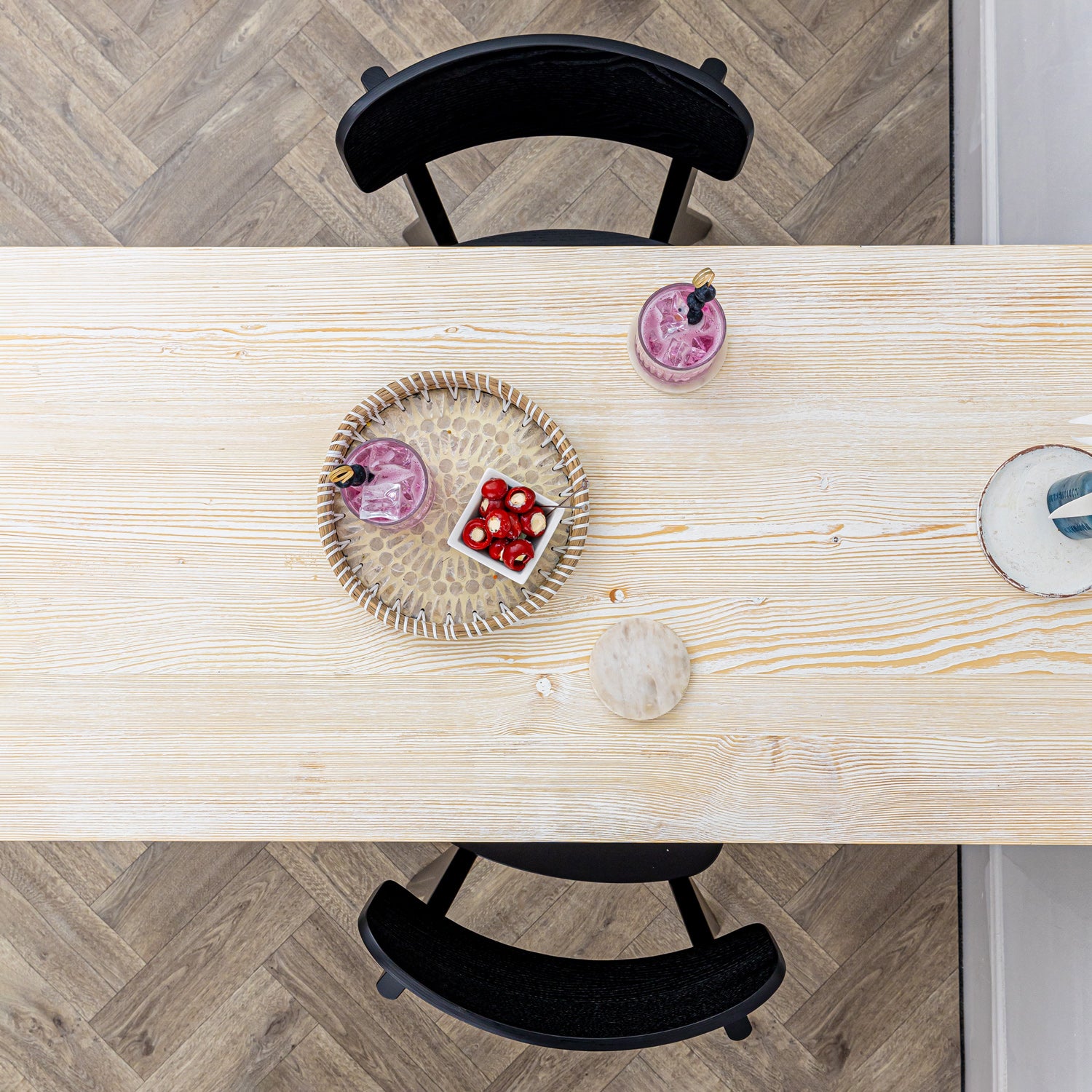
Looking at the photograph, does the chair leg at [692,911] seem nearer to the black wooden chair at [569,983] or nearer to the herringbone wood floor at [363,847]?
the black wooden chair at [569,983]

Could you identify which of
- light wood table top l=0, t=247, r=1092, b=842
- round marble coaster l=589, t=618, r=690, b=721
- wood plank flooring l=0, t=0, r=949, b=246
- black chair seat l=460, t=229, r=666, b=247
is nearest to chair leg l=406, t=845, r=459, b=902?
light wood table top l=0, t=247, r=1092, b=842

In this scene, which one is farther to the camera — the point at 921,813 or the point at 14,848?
the point at 14,848

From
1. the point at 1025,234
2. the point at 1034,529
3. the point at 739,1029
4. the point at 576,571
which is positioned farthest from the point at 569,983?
the point at 1025,234

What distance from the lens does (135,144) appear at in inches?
65.2

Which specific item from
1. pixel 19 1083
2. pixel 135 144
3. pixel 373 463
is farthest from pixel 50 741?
pixel 135 144

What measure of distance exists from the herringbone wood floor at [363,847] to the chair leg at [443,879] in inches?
17.3

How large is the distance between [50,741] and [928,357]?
1047mm

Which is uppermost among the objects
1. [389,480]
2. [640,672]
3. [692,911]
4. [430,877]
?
[389,480]

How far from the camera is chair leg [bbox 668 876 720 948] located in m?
1.02

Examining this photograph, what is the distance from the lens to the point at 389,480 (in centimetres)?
84

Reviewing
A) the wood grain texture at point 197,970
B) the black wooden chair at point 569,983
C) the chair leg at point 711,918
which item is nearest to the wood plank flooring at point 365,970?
the wood grain texture at point 197,970

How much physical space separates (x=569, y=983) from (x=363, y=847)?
2.54 ft

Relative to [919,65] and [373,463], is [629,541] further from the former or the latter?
[919,65]

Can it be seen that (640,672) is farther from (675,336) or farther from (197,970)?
(197,970)
